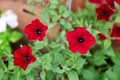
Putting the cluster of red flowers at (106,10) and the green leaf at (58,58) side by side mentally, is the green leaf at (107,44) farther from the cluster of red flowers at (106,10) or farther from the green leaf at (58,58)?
the green leaf at (58,58)

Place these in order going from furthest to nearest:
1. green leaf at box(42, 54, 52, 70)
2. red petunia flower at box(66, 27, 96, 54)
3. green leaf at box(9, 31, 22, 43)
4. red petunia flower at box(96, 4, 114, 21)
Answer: green leaf at box(9, 31, 22, 43), red petunia flower at box(96, 4, 114, 21), green leaf at box(42, 54, 52, 70), red petunia flower at box(66, 27, 96, 54)

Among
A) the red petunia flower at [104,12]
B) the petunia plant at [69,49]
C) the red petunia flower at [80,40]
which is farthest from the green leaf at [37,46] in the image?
the red petunia flower at [104,12]

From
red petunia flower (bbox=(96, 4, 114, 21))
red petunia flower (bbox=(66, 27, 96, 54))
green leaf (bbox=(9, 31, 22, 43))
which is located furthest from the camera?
green leaf (bbox=(9, 31, 22, 43))

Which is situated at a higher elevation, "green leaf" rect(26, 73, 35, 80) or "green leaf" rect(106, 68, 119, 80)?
"green leaf" rect(26, 73, 35, 80)

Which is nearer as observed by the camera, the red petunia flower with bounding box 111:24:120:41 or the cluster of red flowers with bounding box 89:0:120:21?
the cluster of red flowers with bounding box 89:0:120:21

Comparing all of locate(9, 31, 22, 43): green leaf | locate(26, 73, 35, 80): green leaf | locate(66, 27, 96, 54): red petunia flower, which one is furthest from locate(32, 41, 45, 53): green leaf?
locate(9, 31, 22, 43): green leaf

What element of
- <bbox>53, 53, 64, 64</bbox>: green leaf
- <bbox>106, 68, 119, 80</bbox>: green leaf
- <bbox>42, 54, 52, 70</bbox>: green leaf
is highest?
<bbox>42, 54, 52, 70</bbox>: green leaf

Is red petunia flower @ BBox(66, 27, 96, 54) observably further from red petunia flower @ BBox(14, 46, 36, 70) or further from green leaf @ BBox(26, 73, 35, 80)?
green leaf @ BBox(26, 73, 35, 80)

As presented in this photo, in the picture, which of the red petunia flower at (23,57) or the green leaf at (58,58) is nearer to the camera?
the red petunia flower at (23,57)
